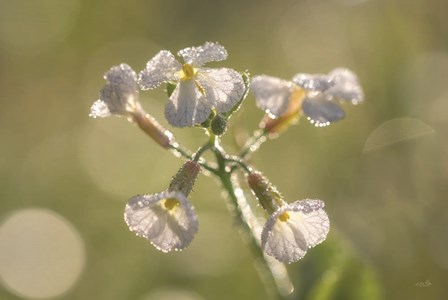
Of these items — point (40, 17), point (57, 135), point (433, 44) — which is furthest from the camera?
point (40, 17)

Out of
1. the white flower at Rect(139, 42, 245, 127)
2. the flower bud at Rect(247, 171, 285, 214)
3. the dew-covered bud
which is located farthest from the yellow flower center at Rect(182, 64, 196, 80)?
the flower bud at Rect(247, 171, 285, 214)

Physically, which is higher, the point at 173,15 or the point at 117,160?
the point at 173,15

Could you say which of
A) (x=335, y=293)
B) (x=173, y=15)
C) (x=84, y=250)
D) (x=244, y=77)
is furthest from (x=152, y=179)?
(x=244, y=77)

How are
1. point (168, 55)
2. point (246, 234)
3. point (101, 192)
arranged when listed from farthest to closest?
1. point (101, 192)
2. point (246, 234)
3. point (168, 55)

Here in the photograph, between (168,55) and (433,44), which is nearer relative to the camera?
(168,55)

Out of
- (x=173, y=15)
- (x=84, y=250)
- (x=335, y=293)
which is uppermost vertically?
(x=173, y=15)

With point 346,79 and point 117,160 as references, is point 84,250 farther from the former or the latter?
point 346,79

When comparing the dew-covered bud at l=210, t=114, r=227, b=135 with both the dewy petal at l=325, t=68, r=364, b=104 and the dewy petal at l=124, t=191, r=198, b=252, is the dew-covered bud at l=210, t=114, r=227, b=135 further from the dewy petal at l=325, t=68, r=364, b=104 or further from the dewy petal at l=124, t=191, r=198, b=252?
the dewy petal at l=325, t=68, r=364, b=104
